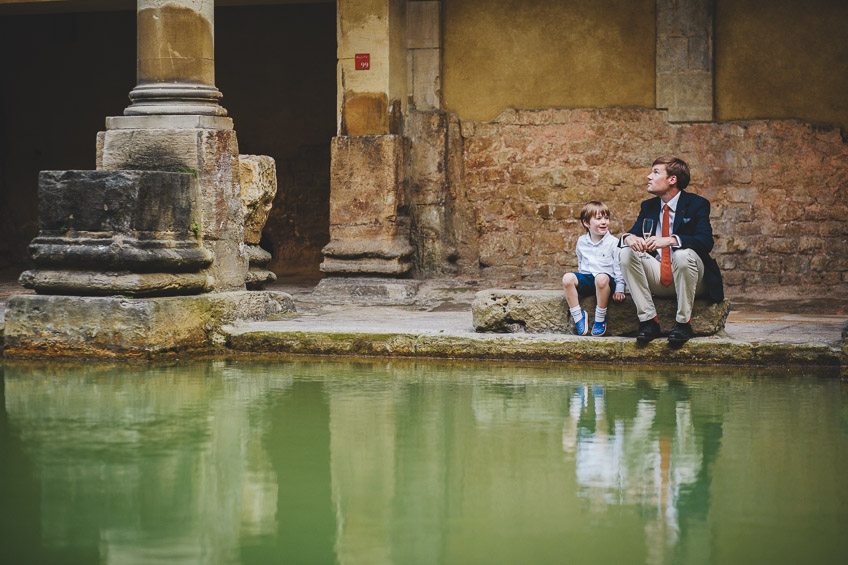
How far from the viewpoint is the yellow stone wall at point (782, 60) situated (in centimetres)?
1026

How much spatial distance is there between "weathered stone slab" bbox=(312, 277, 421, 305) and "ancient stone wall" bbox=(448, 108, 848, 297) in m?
1.10

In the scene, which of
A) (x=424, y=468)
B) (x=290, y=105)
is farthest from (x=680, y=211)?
(x=290, y=105)

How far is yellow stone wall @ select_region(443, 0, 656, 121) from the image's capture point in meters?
10.6

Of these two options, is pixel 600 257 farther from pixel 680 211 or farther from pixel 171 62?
pixel 171 62

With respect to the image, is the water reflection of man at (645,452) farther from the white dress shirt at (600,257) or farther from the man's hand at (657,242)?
the white dress shirt at (600,257)

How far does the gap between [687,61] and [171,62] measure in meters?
5.01

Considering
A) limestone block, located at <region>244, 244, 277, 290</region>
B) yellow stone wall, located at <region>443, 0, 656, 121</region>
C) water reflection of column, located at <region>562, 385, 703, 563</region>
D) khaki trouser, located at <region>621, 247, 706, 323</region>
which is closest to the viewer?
water reflection of column, located at <region>562, 385, 703, 563</region>

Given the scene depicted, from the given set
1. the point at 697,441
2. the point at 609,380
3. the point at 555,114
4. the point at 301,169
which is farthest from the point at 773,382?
Answer: the point at 301,169

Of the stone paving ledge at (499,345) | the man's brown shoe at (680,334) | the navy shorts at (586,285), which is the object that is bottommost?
the stone paving ledge at (499,345)

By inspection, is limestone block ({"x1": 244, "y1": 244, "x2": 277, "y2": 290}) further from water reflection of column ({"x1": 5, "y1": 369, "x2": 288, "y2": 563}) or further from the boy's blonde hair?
the boy's blonde hair

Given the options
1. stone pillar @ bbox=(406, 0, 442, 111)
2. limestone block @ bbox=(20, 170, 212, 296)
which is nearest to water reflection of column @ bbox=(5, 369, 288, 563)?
limestone block @ bbox=(20, 170, 212, 296)

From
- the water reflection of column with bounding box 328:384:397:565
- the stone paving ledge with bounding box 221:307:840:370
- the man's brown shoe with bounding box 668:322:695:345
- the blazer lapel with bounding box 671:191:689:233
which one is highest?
the blazer lapel with bounding box 671:191:689:233

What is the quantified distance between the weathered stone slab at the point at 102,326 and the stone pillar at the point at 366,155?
3.21m

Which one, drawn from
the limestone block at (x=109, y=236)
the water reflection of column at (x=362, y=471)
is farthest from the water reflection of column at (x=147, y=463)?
the limestone block at (x=109, y=236)
